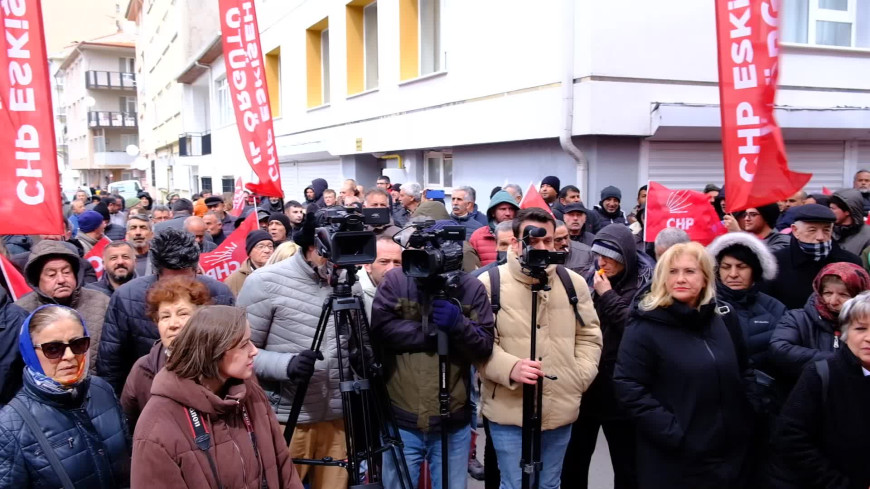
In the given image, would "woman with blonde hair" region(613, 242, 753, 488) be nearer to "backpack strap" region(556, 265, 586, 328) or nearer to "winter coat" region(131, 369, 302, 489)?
"backpack strap" region(556, 265, 586, 328)

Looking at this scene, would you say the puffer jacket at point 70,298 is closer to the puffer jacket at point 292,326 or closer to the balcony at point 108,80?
the puffer jacket at point 292,326

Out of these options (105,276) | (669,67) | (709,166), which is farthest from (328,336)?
(709,166)

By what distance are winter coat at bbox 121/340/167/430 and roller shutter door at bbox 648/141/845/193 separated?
684 cm

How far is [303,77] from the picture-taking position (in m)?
17.7

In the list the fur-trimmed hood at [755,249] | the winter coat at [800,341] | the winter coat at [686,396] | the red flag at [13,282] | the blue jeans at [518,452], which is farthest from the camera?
the red flag at [13,282]

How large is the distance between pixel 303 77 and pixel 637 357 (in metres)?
15.9

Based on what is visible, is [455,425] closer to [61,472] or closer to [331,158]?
[61,472]

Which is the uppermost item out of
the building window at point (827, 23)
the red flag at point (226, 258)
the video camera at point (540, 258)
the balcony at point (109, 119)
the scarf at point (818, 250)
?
→ the balcony at point (109, 119)

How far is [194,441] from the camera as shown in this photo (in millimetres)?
2309

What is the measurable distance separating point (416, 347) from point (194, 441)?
1262 millimetres

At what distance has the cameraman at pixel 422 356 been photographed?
10.7 ft

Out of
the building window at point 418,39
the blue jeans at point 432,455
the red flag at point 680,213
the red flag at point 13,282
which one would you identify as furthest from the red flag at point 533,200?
the building window at point 418,39

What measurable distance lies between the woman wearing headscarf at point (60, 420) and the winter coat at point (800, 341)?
9.80ft

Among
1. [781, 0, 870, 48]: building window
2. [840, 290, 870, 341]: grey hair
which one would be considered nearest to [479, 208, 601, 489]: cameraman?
[840, 290, 870, 341]: grey hair
